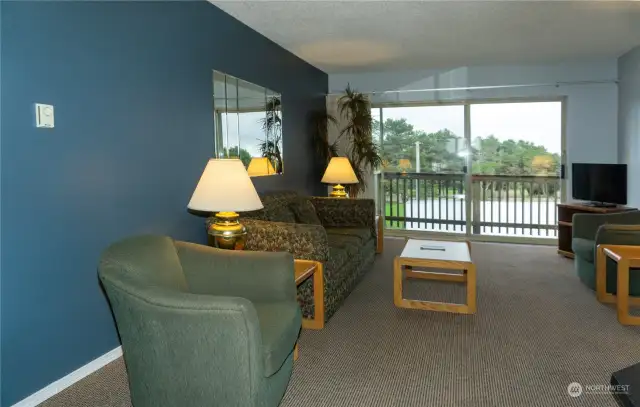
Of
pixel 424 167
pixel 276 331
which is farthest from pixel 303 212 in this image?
pixel 424 167

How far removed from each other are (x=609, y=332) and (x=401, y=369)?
59.9 inches

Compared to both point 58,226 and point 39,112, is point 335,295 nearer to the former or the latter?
point 58,226

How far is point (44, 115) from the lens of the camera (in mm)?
2162

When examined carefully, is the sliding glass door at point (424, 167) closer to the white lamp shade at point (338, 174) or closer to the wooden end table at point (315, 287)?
the white lamp shade at point (338, 174)

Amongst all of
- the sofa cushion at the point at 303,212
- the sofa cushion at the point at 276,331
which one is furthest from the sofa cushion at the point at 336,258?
the sofa cushion at the point at 276,331

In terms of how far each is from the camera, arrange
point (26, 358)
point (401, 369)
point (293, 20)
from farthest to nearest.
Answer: point (293, 20)
point (401, 369)
point (26, 358)

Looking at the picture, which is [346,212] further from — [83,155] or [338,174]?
[83,155]

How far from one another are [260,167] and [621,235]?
3080mm

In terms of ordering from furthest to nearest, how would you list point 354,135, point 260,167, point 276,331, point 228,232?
point 354,135 → point 260,167 → point 228,232 → point 276,331

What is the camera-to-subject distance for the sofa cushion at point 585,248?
381 cm

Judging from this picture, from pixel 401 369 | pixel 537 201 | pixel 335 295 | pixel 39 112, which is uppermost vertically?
pixel 39 112

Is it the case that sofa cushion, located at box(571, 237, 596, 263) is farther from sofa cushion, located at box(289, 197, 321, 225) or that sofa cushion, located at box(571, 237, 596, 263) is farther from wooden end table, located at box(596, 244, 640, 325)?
sofa cushion, located at box(289, 197, 321, 225)

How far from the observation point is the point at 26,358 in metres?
2.13

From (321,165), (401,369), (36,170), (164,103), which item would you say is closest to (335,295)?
(401,369)
